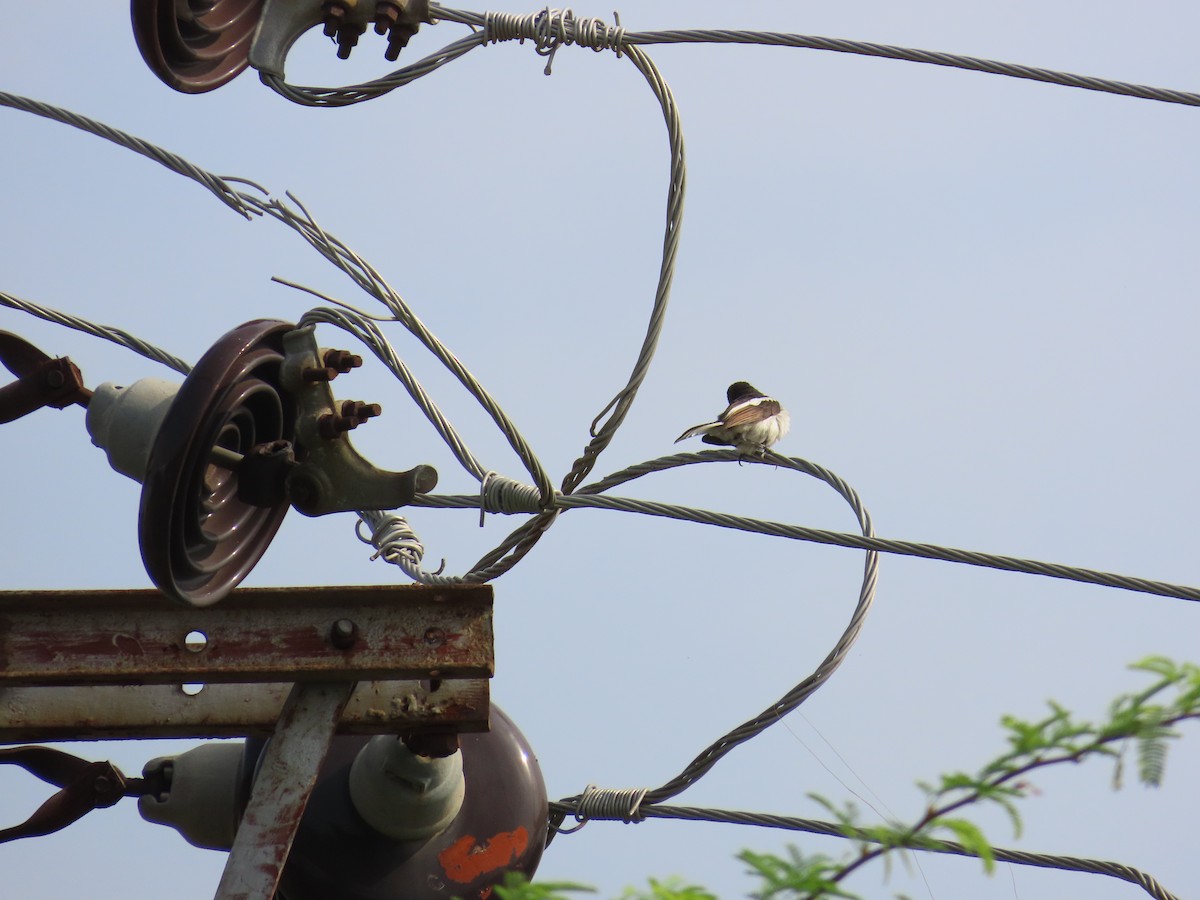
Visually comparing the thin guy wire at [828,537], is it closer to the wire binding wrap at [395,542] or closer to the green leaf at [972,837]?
the wire binding wrap at [395,542]

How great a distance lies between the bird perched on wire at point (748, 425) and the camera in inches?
311

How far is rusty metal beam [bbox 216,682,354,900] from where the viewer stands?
412cm

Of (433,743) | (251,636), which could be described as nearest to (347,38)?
(251,636)

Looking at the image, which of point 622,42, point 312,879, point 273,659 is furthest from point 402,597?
point 622,42

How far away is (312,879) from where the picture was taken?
4.75 meters

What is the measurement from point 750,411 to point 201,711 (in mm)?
3988

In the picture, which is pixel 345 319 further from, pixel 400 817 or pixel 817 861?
pixel 817 861

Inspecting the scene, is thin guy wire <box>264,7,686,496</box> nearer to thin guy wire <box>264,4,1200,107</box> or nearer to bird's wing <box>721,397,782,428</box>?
thin guy wire <box>264,4,1200,107</box>

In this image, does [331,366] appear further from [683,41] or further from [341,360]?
[683,41]

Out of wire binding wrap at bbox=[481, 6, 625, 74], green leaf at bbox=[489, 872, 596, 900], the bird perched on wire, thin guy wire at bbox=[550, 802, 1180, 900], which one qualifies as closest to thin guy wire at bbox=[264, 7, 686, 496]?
wire binding wrap at bbox=[481, 6, 625, 74]

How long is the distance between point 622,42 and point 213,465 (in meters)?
2.25

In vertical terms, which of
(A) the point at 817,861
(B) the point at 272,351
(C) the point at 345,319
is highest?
(C) the point at 345,319

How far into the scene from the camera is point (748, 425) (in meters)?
7.88

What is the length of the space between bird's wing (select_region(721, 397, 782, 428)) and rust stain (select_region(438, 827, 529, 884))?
3.36 metres
